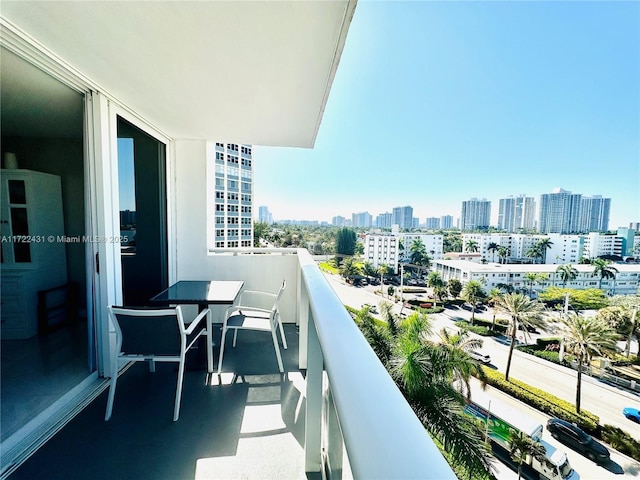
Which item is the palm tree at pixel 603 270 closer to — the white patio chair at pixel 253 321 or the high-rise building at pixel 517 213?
the high-rise building at pixel 517 213

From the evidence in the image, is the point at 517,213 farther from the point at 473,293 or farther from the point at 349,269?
the point at 349,269

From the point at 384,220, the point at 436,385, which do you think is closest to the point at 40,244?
the point at 436,385

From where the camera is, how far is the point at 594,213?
2741 centimetres

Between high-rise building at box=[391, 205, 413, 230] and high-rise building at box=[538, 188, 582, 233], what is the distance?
49.5 feet

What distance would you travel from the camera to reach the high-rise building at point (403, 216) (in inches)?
1527

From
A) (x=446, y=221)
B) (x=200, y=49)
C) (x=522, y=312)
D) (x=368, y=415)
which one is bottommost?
(x=522, y=312)

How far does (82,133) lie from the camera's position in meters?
1.96

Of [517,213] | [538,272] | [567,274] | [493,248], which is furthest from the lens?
[517,213]

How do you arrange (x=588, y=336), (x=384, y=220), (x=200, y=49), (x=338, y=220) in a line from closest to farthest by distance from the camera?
1. (x=200, y=49)
2. (x=588, y=336)
3. (x=338, y=220)
4. (x=384, y=220)

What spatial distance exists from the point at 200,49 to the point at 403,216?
40133 mm

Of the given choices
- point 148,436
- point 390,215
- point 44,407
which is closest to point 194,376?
point 148,436

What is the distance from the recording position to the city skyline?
2105 cm

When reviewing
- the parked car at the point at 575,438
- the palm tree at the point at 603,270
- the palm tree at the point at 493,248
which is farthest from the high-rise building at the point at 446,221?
the parked car at the point at 575,438

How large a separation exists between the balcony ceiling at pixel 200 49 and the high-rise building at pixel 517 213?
3946cm
